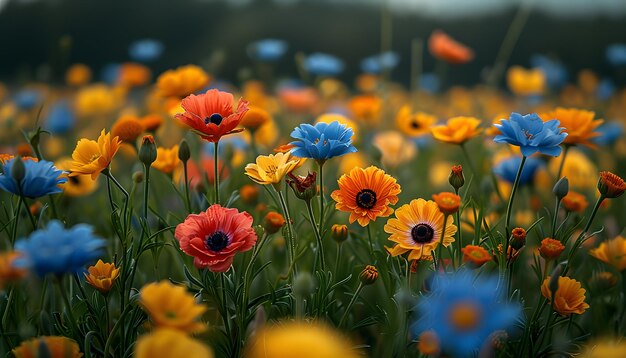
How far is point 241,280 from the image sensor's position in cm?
116

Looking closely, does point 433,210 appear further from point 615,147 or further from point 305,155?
point 615,147

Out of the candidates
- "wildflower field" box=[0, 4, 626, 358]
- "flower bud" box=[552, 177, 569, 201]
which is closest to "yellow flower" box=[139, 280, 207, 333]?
"wildflower field" box=[0, 4, 626, 358]

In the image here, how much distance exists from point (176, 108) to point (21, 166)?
2.40ft

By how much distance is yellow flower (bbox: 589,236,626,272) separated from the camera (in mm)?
1154

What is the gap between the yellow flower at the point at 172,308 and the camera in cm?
75

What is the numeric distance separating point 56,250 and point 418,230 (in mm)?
591

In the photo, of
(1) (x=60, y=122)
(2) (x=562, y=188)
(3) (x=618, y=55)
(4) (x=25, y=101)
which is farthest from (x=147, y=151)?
(3) (x=618, y=55)

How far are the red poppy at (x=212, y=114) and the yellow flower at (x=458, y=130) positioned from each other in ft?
1.54

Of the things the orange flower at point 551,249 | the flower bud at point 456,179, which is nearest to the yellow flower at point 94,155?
the flower bud at point 456,179

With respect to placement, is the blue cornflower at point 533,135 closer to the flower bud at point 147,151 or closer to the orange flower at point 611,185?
the orange flower at point 611,185

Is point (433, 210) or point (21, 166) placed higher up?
point (21, 166)

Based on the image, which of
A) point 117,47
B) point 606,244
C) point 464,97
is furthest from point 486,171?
point 117,47

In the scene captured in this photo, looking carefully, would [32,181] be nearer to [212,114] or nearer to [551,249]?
[212,114]

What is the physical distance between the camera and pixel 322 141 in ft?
3.37
